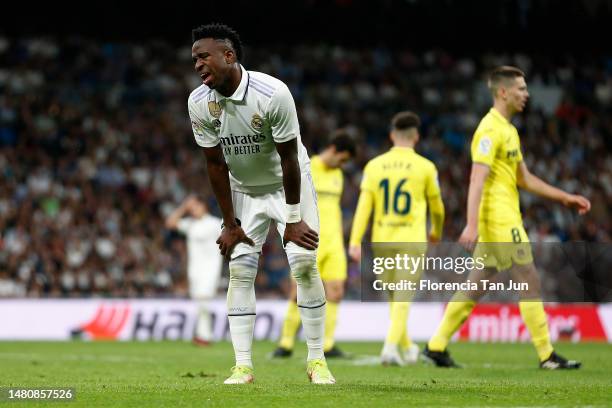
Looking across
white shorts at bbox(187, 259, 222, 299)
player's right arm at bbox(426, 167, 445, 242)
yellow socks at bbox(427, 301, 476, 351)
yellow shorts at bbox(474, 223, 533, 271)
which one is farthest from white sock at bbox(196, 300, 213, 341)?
yellow shorts at bbox(474, 223, 533, 271)

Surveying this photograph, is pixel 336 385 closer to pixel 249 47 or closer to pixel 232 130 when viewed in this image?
pixel 232 130

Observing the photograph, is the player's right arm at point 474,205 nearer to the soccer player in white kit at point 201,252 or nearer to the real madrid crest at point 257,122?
the real madrid crest at point 257,122

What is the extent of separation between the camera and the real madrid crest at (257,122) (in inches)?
283

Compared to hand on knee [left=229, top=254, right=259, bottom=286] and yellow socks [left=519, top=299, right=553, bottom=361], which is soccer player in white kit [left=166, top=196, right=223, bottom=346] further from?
hand on knee [left=229, top=254, right=259, bottom=286]

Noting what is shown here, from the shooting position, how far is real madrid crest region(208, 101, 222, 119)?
288 inches

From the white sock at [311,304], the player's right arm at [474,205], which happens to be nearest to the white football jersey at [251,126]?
the white sock at [311,304]

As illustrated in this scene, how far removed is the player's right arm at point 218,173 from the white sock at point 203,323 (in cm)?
883

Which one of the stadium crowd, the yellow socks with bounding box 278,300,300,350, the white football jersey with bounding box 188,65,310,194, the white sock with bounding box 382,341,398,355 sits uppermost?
the stadium crowd

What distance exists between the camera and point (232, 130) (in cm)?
735

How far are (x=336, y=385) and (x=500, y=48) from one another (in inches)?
899

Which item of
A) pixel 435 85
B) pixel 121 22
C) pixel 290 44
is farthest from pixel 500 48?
pixel 121 22

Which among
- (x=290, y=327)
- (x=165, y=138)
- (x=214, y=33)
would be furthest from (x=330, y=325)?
(x=165, y=138)

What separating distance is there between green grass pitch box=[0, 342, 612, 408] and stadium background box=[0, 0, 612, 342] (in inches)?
250

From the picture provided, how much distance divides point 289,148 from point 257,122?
0.29 meters
